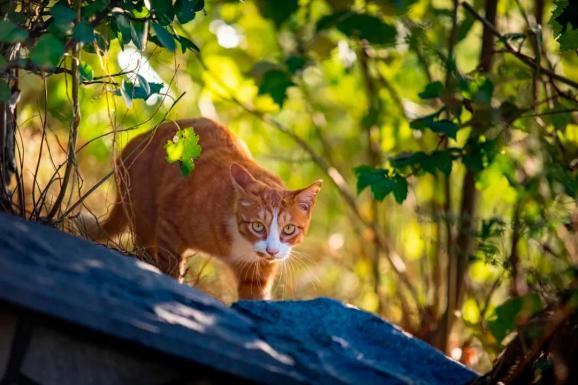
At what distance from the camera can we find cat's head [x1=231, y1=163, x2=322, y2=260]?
4.02m

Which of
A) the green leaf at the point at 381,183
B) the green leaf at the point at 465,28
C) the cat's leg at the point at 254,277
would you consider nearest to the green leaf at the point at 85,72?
the green leaf at the point at 381,183

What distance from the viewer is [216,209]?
4102mm

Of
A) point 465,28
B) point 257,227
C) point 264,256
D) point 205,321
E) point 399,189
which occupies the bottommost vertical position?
Result: point 205,321

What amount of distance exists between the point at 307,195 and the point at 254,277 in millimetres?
425

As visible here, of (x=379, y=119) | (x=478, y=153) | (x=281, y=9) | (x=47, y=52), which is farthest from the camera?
(x=379, y=119)

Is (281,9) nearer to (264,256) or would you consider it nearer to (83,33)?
(264,256)

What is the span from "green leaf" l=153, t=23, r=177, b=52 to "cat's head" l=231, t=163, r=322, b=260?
1.37m

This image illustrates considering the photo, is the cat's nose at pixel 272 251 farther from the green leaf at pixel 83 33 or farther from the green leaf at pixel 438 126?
the green leaf at pixel 83 33

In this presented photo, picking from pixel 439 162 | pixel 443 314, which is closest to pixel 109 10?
pixel 439 162

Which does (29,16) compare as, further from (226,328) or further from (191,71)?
(191,71)

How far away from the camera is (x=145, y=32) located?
2.69 meters

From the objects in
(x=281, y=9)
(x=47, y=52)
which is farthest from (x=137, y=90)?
(x=281, y=9)

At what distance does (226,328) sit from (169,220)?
171cm

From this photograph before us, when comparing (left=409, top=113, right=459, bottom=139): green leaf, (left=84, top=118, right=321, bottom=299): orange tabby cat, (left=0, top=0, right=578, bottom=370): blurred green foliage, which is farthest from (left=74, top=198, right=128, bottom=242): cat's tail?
(left=409, top=113, right=459, bottom=139): green leaf
